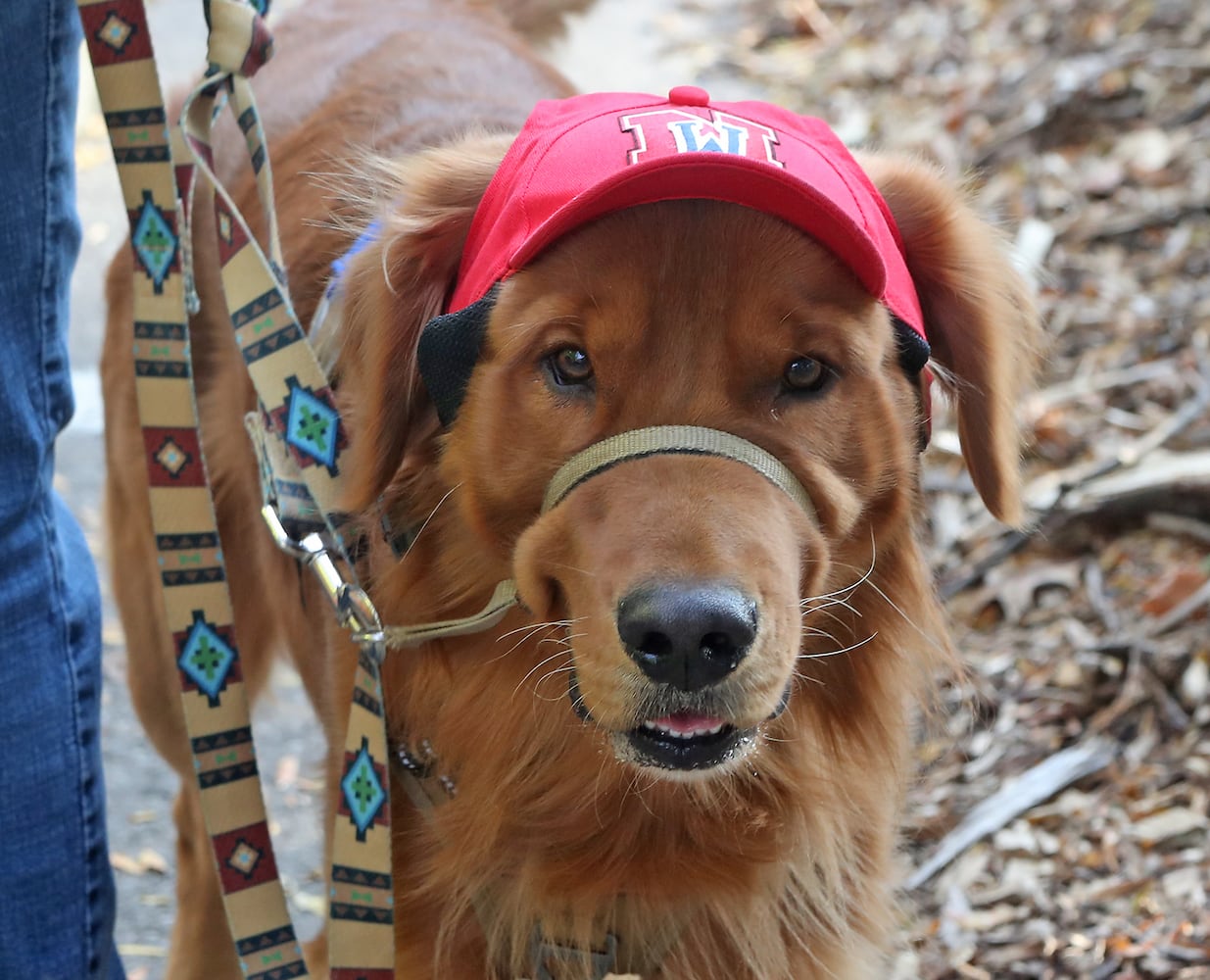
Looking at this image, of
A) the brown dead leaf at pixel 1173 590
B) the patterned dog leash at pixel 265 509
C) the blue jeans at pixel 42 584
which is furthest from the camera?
the brown dead leaf at pixel 1173 590

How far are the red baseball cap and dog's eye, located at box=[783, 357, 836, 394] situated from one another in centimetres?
14

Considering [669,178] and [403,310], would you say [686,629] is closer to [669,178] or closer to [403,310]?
[669,178]

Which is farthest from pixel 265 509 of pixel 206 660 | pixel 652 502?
pixel 652 502

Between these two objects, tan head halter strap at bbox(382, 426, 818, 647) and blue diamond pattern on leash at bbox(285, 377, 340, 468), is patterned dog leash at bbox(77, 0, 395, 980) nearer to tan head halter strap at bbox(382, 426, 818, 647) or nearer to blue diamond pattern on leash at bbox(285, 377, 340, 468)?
blue diamond pattern on leash at bbox(285, 377, 340, 468)

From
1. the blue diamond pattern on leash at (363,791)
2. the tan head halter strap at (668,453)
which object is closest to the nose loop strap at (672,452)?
the tan head halter strap at (668,453)

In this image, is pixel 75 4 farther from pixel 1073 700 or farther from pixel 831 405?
pixel 1073 700

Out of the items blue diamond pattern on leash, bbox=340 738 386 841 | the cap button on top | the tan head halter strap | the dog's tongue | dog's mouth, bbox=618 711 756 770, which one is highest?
the cap button on top

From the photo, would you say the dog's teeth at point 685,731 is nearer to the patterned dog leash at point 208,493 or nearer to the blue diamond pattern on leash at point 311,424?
the patterned dog leash at point 208,493

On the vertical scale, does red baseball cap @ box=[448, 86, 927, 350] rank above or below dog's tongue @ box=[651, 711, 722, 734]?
above

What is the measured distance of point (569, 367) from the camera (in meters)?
2.18

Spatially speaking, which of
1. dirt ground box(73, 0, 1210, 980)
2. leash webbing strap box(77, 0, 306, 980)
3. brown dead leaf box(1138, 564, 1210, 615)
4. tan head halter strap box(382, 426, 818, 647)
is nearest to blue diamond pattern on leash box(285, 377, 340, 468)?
leash webbing strap box(77, 0, 306, 980)

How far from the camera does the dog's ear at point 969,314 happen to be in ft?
8.13

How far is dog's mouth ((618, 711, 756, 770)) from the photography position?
6.81 feet

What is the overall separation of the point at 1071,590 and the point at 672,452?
2362 mm
